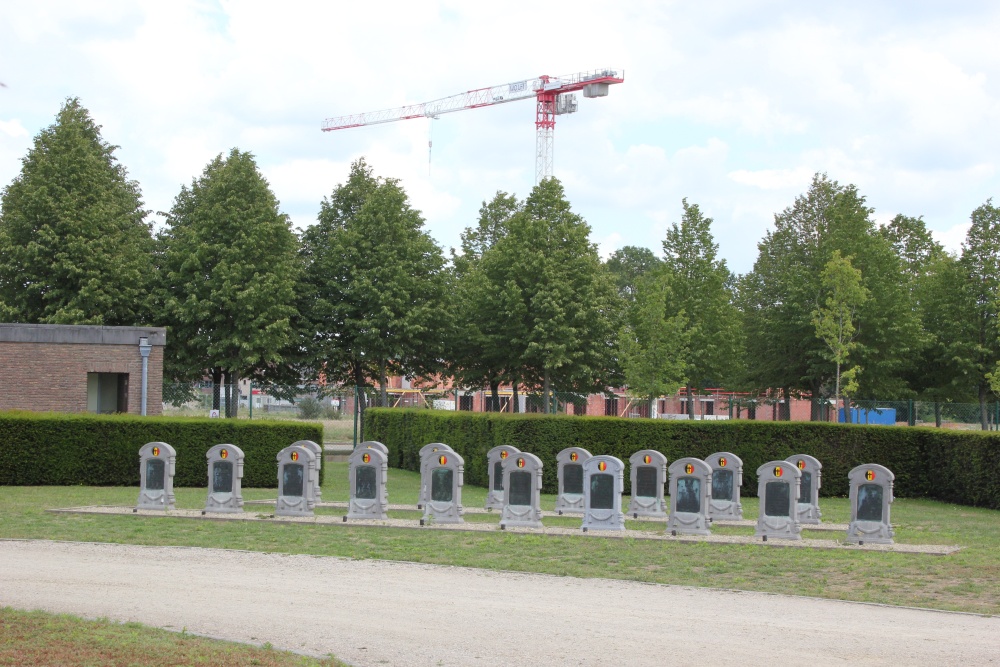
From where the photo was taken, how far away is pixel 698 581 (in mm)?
12438

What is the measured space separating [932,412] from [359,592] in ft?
102

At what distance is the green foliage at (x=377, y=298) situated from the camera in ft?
140

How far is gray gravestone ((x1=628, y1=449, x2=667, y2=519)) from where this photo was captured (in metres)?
19.3

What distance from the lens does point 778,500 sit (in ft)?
53.8

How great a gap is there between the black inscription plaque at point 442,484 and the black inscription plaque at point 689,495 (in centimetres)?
372

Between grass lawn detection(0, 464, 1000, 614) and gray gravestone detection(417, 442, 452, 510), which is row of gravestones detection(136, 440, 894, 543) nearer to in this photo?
gray gravestone detection(417, 442, 452, 510)

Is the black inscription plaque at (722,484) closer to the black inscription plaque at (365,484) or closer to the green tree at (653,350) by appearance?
the black inscription plaque at (365,484)

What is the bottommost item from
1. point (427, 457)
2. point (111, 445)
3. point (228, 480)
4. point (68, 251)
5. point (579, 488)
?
point (579, 488)

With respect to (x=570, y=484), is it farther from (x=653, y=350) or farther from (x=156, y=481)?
(x=653, y=350)

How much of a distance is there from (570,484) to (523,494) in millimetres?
2824

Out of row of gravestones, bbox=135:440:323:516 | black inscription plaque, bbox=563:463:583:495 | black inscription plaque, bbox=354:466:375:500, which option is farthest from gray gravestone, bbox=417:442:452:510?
black inscription plaque, bbox=563:463:583:495

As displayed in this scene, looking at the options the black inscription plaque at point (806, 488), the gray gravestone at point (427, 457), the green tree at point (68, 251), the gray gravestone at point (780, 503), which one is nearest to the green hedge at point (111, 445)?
the gray gravestone at point (427, 457)

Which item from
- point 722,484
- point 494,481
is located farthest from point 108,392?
point 722,484

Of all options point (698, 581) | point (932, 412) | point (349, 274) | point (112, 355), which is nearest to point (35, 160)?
point (349, 274)
